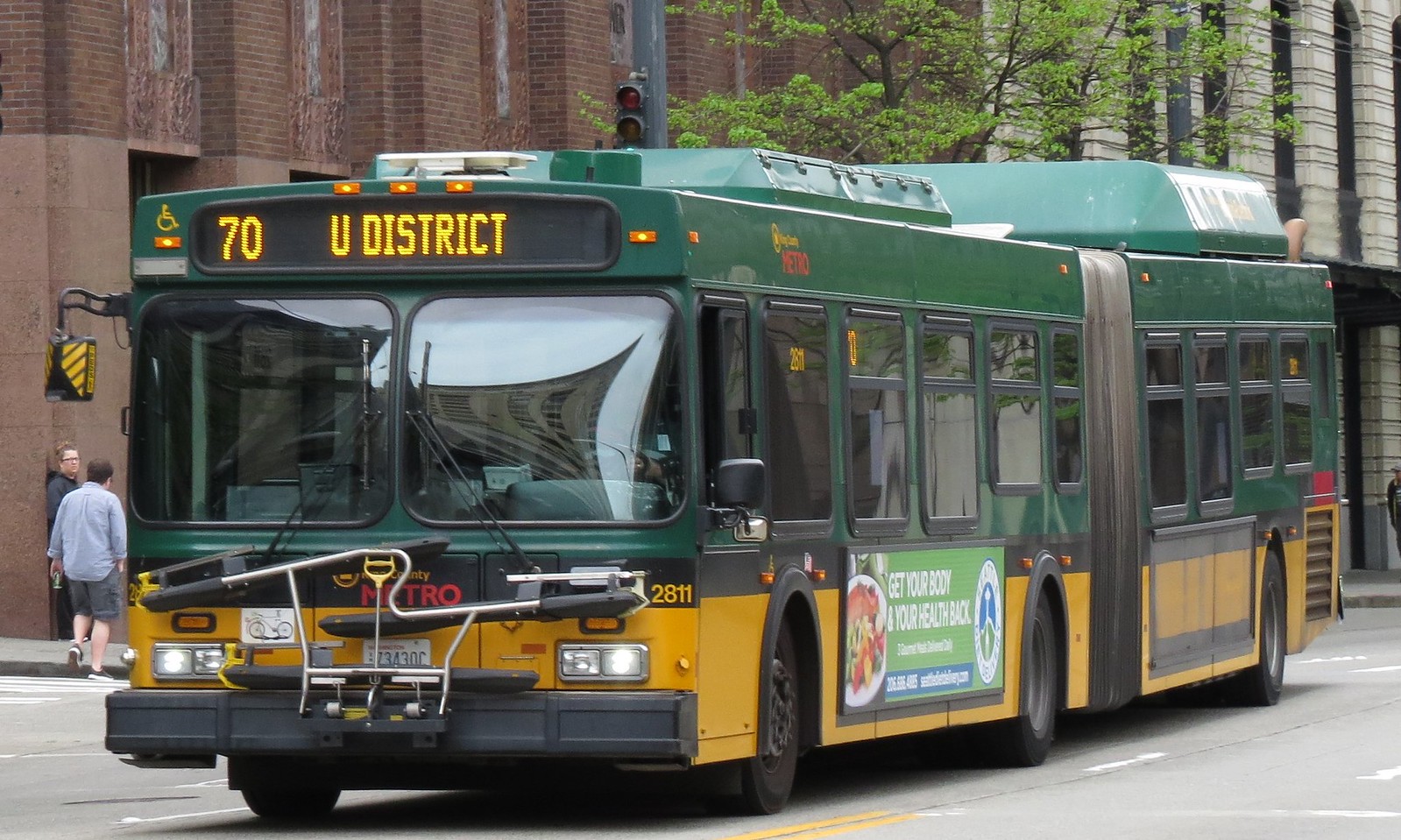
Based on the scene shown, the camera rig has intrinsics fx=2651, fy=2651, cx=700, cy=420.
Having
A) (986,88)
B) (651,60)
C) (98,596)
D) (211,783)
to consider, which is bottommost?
(211,783)

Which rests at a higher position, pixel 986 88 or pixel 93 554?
pixel 986 88

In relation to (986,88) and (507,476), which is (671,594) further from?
(986,88)

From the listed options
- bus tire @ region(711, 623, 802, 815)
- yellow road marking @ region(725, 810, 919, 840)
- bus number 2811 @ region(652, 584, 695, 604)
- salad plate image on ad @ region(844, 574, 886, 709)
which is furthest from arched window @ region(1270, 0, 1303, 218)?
bus number 2811 @ region(652, 584, 695, 604)

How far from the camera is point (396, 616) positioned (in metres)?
10.3

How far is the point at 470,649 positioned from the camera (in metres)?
10.4

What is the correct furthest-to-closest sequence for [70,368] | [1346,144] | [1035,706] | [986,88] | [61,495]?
[1346,144] < [986,88] < [61,495] < [1035,706] < [70,368]

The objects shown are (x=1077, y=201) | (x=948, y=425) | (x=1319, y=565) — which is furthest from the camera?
(x=1319, y=565)

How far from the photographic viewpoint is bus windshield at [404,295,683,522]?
10422 millimetres

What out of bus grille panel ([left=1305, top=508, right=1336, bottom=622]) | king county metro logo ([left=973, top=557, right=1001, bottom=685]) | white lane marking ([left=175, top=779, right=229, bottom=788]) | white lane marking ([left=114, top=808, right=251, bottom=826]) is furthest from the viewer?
bus grille panel ([left=1305, top=508, right=1336, bottom=622])

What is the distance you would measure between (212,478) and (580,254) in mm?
1782

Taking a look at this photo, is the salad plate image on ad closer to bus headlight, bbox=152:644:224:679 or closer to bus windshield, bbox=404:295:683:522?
bus windshield, bbox=404:295:683:522

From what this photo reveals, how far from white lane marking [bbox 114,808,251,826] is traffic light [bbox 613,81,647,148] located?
7.20 meters

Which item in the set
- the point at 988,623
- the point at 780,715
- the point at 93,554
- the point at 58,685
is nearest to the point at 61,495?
the point at 93,554

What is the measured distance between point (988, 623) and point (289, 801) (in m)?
3.95
